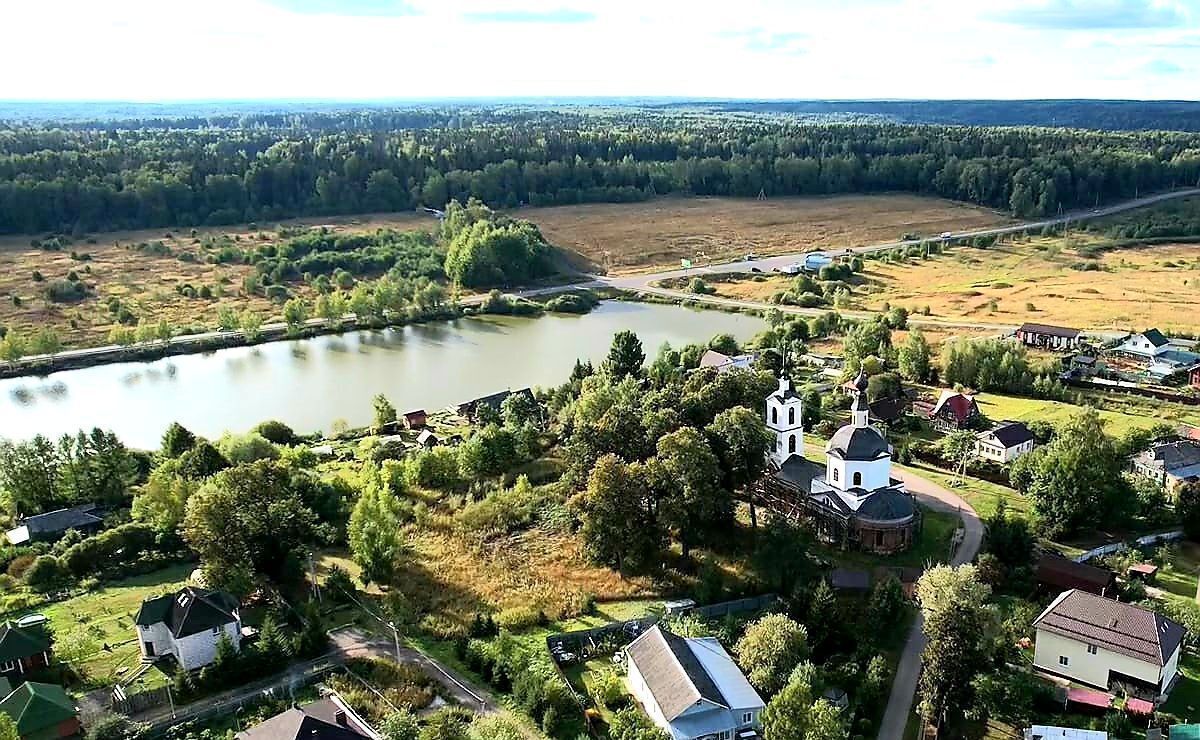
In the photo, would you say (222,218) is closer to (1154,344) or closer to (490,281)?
(490,281)

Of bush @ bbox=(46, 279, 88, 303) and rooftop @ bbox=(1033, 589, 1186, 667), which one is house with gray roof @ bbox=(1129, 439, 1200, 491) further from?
bush @ bbox=(46, 279, 88, 303)

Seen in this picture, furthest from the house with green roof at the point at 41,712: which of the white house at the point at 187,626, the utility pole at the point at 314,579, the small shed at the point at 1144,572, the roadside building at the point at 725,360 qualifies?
the roadside building at the point at 725,360

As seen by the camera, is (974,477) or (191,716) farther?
(974,477)

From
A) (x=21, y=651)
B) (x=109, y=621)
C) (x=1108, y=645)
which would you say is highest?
(x=1108, y=645)

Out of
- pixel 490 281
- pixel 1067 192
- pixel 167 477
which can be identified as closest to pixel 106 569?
pixel 167 477

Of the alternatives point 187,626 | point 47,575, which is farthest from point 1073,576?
point 47,575

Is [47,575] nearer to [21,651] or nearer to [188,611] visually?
[21,651]

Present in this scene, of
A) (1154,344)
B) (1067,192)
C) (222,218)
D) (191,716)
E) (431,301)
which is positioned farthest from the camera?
(1067,192)

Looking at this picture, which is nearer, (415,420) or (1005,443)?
(1005,443)
